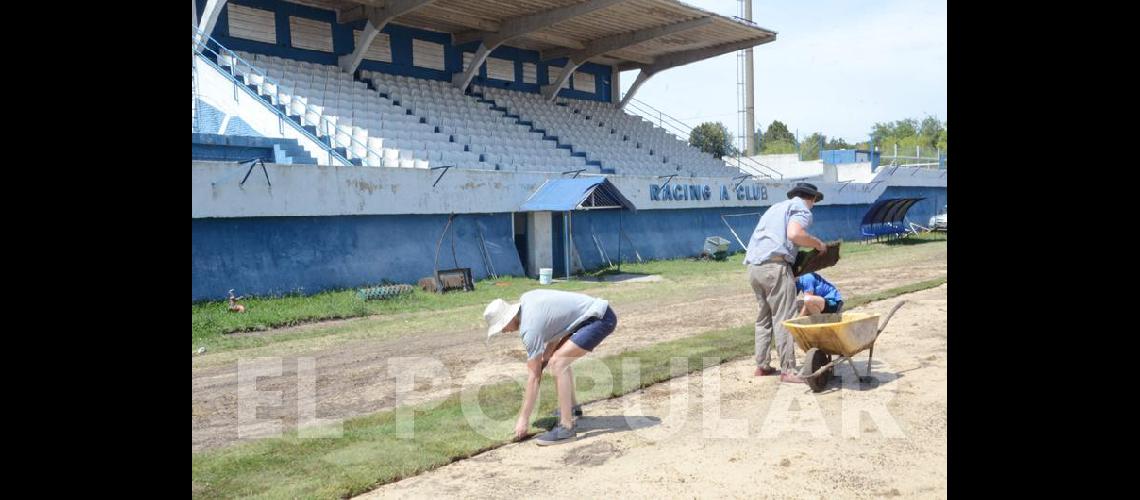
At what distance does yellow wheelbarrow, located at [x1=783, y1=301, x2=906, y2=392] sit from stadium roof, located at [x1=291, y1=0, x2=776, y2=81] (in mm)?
18755

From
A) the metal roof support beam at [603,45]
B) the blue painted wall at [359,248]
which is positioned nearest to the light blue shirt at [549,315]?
the blue painted wall at [359,248]

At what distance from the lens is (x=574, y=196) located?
1967cm

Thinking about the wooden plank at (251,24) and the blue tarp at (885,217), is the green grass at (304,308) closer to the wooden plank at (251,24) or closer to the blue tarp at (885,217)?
the wooden plank at (251,24)

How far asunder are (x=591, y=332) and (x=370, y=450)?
185 cm

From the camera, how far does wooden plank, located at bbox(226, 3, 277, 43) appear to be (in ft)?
77.0

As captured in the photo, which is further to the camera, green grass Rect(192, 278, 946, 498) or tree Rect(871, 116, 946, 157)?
tree Rect(871, 116, 946, 157)

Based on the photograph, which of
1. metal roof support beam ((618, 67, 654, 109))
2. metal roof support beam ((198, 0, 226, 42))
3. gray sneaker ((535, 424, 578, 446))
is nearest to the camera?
gray sneaker ((535, 424, 578, 446))

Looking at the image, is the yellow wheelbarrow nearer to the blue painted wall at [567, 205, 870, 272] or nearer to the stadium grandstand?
the stadium grandstand

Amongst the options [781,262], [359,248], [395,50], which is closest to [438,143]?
[359,248]

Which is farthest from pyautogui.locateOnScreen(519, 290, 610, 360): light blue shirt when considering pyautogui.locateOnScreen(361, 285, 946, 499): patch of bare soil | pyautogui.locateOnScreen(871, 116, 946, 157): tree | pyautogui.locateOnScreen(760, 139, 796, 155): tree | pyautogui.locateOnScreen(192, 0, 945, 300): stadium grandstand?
pyautogui.locateOnScreen(871, 116, 946, 157): tree

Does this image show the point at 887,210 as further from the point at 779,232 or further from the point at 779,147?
the point at 779,147

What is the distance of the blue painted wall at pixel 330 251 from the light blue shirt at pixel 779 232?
997 cm
